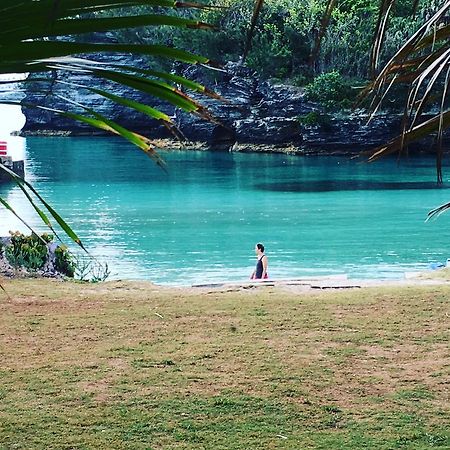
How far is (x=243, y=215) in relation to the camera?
65.0 ft

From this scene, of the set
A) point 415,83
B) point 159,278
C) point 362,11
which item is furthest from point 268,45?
point 415,83

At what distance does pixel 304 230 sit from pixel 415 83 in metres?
16.1

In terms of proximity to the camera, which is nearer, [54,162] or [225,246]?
[225,246]

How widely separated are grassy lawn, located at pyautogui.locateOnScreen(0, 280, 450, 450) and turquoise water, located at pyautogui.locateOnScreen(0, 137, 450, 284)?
4.39 m

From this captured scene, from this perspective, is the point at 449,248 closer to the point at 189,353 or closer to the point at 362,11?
the point at 189,353

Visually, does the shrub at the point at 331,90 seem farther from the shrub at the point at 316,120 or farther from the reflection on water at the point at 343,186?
the reflection on water at the point at 343,186

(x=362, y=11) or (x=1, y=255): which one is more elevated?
(x=362, y=11)

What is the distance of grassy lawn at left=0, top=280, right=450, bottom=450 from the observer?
12.9 feet

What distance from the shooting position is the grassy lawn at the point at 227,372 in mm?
3945

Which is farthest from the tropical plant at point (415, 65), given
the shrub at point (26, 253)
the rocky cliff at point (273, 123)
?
the rocky cliff at point (273, 123)

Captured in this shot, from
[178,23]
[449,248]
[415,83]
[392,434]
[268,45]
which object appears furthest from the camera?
[268,45]

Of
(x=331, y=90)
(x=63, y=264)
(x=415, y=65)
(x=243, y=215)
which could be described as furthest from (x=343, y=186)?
(x=415, y=65)

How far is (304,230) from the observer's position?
56.5ft

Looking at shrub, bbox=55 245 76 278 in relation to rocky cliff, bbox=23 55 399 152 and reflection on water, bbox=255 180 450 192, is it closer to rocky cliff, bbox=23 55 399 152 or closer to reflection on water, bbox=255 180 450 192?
reflection on water, bbox=255 180 450 192
